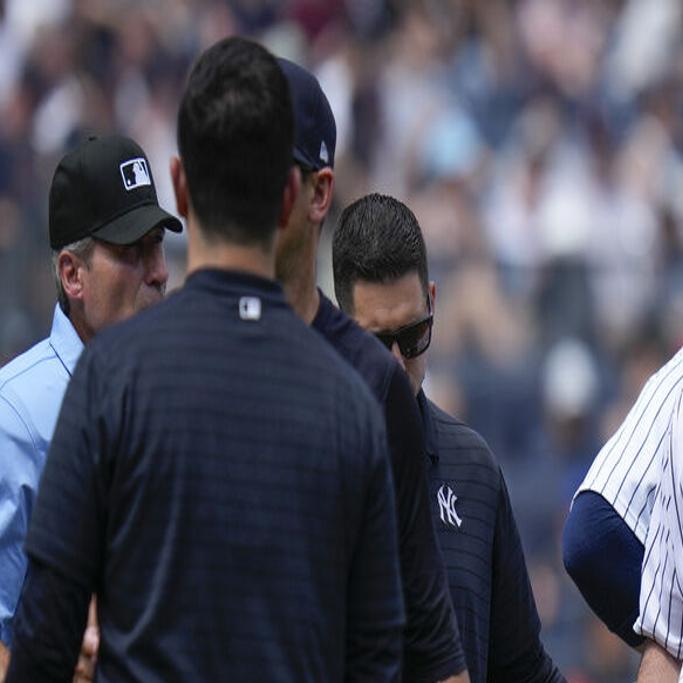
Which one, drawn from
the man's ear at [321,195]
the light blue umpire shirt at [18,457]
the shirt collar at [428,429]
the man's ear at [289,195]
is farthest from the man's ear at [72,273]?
the man's ear at [289,195]

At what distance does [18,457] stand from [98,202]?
22.5 inches

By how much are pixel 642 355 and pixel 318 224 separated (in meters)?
7.10

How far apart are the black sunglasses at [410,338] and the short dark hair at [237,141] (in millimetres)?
977

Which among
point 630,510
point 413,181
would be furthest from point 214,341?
point 413,181

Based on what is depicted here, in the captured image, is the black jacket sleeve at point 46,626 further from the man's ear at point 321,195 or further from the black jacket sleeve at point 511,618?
the black jacket sleeve at point 511,618

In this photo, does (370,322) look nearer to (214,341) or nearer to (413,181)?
(214,341)

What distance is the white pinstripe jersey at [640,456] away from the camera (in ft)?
11.6

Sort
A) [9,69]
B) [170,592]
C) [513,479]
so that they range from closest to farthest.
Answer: [170,592] → [513,479] → [9,69]

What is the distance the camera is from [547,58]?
1225 centimetres

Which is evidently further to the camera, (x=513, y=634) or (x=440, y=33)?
(x=440, y=33)

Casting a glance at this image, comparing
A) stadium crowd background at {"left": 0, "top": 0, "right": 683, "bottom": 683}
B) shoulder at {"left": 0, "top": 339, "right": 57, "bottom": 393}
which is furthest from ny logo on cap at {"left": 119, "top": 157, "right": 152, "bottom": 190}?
stadium crowd background at {"left": 0, "top": 0, "right": 683, "bottom": 683}

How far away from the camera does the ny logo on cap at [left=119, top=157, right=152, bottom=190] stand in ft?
11.7

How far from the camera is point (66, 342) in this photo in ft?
11.4

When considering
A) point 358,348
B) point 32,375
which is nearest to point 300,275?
point 358,348
